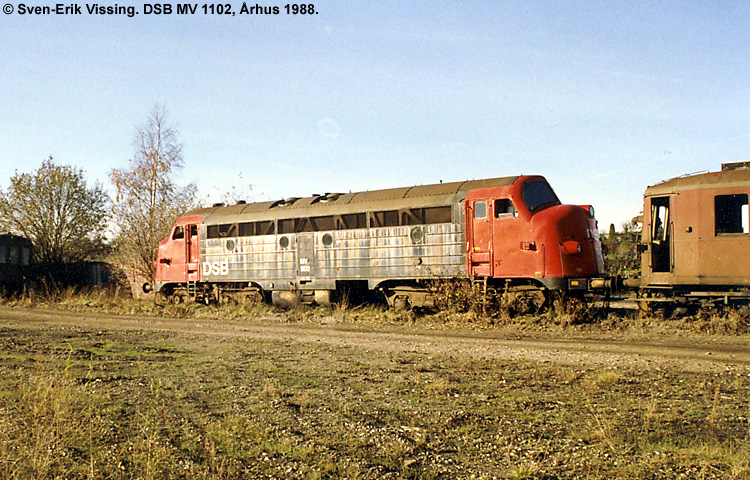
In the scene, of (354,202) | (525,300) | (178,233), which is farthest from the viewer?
(178,233)

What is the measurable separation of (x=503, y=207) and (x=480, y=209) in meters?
0.61

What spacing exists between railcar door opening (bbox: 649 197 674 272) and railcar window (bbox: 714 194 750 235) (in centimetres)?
107

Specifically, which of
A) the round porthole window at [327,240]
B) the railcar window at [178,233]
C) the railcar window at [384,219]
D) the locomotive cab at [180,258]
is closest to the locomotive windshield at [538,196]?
the railcar window at [384,219]

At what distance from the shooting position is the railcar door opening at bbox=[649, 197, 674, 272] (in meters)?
13.7

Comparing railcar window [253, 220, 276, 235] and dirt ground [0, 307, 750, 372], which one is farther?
railcar window [253, 220, 276, 235]

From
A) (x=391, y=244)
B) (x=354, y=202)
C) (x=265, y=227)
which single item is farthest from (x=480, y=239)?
(x=265, y=227)

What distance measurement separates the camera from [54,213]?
1245 inches

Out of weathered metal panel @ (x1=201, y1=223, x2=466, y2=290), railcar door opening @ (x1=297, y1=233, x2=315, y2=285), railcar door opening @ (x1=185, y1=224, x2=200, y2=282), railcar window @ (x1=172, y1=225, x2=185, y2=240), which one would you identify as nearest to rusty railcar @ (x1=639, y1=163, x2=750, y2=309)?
weathered metal panel @ (x1=201, y1=223, x2=466, y2=290)

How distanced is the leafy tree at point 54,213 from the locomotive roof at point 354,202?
1464 cm

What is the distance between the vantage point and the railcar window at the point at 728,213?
12625 mm

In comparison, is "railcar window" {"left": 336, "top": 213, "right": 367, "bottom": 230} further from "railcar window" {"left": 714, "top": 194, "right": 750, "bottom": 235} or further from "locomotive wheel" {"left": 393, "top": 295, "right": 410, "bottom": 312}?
"railcar window" {"left": 714, "top": 194, "right": 750, "bottom": 235}

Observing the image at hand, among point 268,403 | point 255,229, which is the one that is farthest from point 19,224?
point 268,403

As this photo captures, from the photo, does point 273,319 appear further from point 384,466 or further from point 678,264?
point 384,466

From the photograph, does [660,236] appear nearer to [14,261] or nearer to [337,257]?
[337,257]
